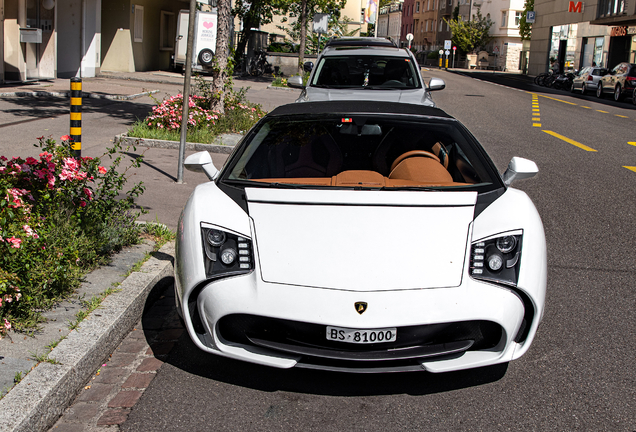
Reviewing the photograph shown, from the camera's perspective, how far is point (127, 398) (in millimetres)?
3170

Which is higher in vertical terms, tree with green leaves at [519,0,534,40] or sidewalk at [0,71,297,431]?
tree with green leaves at [519,0,534,40]

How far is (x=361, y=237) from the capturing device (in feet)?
10.5

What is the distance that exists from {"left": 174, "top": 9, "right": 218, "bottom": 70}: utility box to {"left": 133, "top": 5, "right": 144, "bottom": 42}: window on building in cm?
195

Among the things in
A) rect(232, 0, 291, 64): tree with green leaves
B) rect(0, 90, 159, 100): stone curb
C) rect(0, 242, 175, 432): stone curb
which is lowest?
rect(0, 242, 175, 432): stone curb

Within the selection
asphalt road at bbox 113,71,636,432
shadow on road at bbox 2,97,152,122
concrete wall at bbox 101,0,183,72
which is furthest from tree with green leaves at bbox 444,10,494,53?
asphalt road at bbox 113,71,636,432

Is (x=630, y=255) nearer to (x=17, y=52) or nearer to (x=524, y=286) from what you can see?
(x=524, y=286)

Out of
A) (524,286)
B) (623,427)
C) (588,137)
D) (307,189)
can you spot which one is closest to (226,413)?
(307,189)

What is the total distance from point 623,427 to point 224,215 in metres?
2.11

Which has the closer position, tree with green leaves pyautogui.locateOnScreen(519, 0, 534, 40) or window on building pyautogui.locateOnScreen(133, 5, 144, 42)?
window on building pyautogui.locateOnScreen(133, 5, 144, 42)

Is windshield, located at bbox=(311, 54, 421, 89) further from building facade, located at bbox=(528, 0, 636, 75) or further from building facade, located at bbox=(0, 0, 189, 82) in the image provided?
building facade, located at bbox=(528, 0, 636, 75)

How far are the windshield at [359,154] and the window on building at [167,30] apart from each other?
27.8 m

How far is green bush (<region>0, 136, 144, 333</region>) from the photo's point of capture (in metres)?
3.53

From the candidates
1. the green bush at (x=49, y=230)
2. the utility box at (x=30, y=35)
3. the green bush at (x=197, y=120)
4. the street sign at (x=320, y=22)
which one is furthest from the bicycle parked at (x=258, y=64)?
the green bush at (x=49, y=230)

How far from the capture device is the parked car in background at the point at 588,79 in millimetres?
30500
